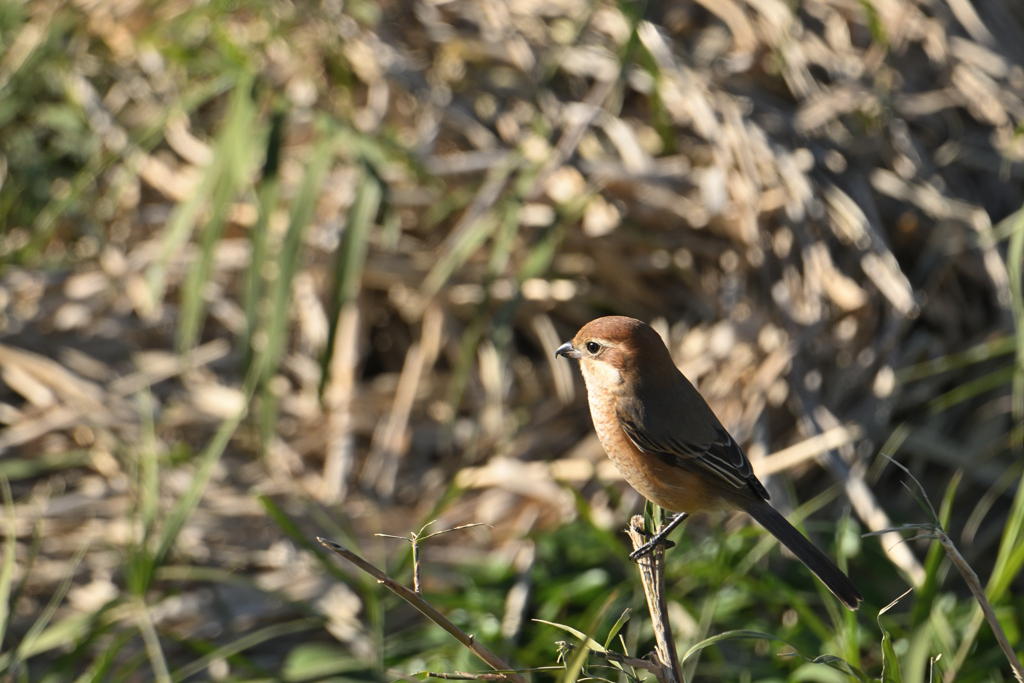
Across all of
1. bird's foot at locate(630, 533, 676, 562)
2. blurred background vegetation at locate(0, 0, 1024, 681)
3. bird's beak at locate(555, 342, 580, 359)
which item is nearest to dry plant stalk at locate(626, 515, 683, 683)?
bird's foot at locate(630, 533, 676, 562)

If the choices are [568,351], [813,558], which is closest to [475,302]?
[568,351]

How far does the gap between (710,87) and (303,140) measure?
1.99 m

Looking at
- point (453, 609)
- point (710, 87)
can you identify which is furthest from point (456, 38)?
point (453, 609)

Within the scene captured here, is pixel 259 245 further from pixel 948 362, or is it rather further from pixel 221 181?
pixel 948 362

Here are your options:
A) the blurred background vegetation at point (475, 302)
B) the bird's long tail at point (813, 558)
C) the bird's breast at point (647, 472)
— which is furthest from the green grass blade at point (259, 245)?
the bird's long tail at point (813, 558)

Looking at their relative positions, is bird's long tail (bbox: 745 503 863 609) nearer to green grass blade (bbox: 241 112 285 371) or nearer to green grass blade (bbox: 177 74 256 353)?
green grass blade (bbox: 241 112 285 371)

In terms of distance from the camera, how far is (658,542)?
2.13 meters

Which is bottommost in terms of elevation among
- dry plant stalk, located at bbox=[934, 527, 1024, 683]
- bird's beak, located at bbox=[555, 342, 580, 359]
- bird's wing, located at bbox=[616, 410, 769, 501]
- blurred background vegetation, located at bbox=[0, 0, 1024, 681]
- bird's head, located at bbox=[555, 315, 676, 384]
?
blurred background vegetation, located at bbox=[0, 0, 1024, 681]

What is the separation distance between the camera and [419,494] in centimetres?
389

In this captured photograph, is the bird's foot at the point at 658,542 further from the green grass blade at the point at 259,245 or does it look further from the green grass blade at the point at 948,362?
the green grass blade at the point at 259,245

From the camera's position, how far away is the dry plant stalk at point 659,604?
5.22 feet

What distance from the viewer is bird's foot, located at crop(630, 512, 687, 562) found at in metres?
2.03

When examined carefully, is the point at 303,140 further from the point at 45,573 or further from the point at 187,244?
the point at 45,573

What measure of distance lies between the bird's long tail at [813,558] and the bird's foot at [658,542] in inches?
7.2
